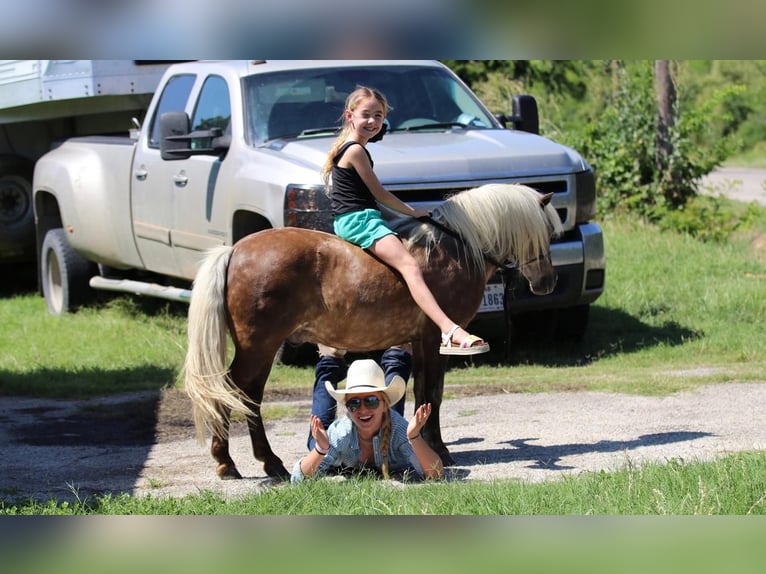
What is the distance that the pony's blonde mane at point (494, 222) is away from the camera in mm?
6188

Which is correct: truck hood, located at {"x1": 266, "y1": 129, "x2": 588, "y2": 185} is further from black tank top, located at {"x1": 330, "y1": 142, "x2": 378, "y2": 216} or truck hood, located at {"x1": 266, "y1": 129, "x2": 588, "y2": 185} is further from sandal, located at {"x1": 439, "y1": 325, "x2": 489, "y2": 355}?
sandal, located at {"x1": 439, "y1": 325, "x2": 489, "y2": 355}

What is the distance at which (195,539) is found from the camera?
1586 millimetres

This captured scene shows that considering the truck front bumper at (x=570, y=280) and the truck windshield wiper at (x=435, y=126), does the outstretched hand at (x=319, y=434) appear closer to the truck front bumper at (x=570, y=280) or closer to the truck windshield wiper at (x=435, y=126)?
the truck front bumper at (x=570, y=280)

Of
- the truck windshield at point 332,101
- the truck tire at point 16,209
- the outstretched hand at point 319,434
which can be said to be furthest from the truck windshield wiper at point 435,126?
the truck tire at point 16,209

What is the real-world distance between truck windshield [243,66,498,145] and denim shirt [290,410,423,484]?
3.66 metres

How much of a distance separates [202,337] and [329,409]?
894 mm

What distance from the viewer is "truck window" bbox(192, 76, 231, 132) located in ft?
30.6

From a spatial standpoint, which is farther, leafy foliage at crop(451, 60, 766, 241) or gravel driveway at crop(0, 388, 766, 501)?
leafy foliage at crop(451, 60, 766, 241)

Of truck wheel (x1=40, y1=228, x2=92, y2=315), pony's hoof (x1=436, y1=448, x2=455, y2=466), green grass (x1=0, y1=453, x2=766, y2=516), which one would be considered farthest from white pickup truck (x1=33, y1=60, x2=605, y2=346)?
green grass (x1=0, y1=453, x2=766, y2=516)

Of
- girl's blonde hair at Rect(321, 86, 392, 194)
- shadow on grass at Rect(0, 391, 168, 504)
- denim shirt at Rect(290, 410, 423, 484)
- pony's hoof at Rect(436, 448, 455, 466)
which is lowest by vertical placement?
shadow on grass at Rect(0, 391, 168, 504)

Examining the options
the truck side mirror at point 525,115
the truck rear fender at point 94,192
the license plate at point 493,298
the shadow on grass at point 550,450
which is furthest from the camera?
the truck rear fender at point 94,192

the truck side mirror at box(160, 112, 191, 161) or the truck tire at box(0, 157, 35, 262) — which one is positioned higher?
the truck side mirror at box(160, 112, 191, 161)

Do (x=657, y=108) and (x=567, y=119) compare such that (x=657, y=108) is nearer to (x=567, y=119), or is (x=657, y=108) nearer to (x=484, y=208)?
(x=567, y=119)

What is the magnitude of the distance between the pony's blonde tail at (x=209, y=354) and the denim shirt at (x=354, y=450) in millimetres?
465
